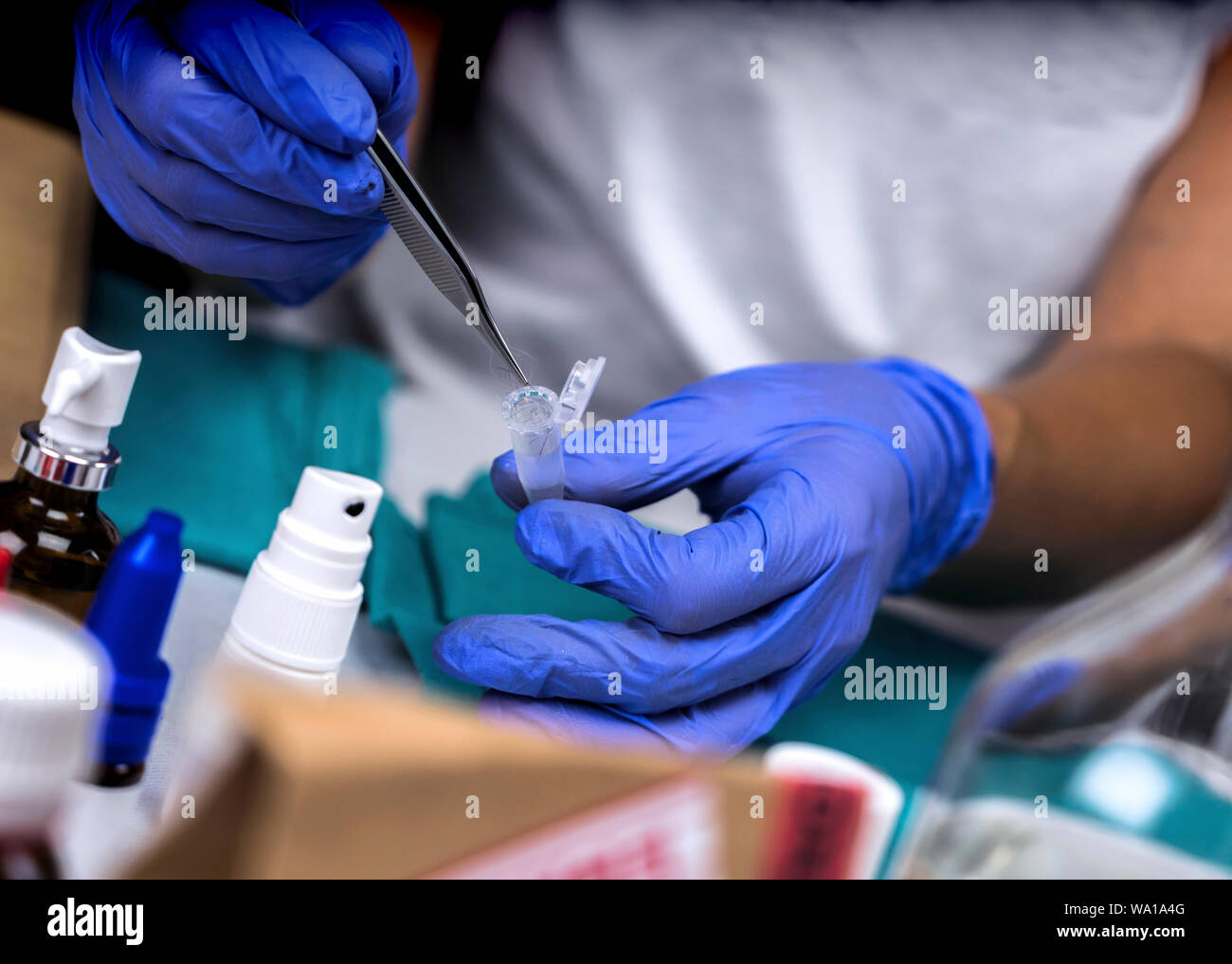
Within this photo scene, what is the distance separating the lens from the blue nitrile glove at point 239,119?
72cm

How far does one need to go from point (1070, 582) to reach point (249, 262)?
837 mm

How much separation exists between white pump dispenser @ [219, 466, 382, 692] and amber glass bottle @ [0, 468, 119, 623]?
0.07m

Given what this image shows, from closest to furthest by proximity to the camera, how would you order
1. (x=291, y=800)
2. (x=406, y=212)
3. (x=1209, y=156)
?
(x=291, y=800) < (x=406, y=212) < (x=1209, y=156)

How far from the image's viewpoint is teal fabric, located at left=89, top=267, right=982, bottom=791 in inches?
31.3

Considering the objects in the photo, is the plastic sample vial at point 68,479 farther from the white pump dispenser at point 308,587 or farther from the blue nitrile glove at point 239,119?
the blue nitrile glove at point 239,119

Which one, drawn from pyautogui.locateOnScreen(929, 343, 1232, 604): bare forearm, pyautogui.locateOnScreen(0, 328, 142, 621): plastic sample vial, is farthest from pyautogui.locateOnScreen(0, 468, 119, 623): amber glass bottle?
pyautogui.locateOnScreen(929, 343, 1232, 604): bare forearm

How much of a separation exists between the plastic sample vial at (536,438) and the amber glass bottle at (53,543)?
270 millimetres

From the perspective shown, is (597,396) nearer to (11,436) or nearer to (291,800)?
(11,436)

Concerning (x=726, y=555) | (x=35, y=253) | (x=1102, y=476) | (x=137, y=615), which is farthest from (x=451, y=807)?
(x=1102, y=476)

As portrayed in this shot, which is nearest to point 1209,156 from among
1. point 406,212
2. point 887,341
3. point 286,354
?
point 887,341

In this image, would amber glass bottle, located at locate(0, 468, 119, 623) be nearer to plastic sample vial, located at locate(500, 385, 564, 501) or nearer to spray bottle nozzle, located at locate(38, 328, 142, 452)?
spray bottle nozzle, located at locate(38, 328, 142, 452)

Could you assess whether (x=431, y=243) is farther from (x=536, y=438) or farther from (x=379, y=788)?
(x=379, y=788)
